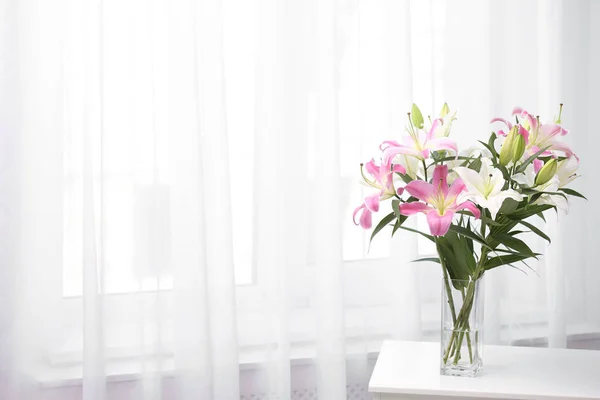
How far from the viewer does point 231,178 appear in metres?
1.67

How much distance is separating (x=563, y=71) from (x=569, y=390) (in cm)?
88

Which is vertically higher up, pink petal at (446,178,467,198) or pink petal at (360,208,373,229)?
pink petal at (446,178,467,198)

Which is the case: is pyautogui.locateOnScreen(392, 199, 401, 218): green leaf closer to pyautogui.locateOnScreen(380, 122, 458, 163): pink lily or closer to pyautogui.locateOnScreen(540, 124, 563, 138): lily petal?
pyautogui.locateOnScreen(380, 122, 458, 163): pink lily

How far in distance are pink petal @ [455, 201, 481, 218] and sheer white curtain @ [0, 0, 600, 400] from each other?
0.54 meters

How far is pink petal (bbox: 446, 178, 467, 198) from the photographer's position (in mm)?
1142

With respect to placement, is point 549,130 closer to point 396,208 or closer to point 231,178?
point 396,208

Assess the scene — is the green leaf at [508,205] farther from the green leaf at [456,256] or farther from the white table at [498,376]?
the white table at [498,376]

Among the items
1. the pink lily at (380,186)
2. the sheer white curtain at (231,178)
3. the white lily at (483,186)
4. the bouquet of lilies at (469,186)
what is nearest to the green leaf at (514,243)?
the bouquet of lilies at (469,186)

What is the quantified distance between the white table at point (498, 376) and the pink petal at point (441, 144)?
459mm

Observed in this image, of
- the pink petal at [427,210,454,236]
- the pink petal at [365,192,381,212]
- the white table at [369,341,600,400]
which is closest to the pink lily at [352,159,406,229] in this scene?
the pink petal at [365,192,381,212]

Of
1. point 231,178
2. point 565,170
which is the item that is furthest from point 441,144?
point 231,178

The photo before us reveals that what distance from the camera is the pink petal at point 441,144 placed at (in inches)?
46.6

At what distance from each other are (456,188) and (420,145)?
0.12 metres

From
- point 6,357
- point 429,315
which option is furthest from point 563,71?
point 6,357
